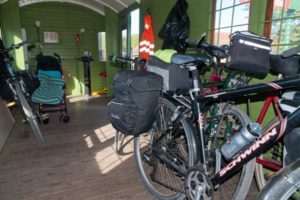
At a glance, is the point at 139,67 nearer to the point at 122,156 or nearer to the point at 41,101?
the point at 122,156

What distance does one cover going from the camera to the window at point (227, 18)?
7.54ft

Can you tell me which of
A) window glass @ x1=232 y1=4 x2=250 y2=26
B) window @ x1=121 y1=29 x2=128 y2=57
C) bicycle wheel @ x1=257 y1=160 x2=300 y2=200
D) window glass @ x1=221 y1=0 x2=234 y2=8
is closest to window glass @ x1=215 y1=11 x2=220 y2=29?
window glass @ x1=221 y1=0 x2=234 y2=8

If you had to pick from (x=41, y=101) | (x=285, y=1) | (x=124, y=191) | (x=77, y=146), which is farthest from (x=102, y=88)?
(x=285, y=1)

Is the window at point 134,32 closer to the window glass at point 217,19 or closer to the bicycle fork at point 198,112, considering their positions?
the window glass at point 217,19

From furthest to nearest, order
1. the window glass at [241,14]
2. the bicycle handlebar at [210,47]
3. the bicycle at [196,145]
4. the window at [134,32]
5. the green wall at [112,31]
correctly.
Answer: the green wall at [112,31] < the window at [134,32] < the window glass at [241,14] < the bicycle handlebar at [210,47] < the bicycle at [196,145]

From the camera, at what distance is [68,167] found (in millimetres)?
2338

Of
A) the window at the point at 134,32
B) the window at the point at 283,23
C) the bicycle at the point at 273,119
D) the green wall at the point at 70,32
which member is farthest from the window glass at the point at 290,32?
the green wall at the point at 70,32

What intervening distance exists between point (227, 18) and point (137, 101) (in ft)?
5.37

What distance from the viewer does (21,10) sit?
546 cm

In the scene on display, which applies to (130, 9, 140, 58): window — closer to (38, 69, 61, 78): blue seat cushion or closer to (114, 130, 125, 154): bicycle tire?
(38, 69, 61, 78): blue seat cushion

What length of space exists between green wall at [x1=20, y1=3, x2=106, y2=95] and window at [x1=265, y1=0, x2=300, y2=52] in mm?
5203

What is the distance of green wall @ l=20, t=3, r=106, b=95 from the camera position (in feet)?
18.6

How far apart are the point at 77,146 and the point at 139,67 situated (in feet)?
4.13

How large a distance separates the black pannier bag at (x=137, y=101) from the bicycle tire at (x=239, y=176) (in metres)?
0.63
